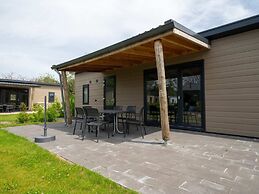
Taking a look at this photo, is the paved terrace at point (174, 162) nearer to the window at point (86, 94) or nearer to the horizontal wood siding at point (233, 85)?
the horizontal wood siding at point (233, 85)

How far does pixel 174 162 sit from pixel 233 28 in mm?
3865

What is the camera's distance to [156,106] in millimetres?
7109

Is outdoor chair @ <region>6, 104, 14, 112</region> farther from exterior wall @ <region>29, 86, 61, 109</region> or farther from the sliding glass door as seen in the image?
the sliding glass door

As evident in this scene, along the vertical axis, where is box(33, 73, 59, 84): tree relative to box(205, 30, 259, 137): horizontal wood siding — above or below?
above

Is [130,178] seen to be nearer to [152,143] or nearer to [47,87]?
[152,143]

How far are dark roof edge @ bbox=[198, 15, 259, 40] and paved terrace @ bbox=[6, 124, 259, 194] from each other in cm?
276

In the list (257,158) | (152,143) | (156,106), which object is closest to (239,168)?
(257,158)

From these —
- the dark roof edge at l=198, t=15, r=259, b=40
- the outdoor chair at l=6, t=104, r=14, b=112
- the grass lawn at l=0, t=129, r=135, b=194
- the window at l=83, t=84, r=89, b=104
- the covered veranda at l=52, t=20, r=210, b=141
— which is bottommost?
the grass lawn at l=0, t=129, r=135, b=194

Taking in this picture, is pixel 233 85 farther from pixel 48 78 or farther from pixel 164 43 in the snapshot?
pixel 48 78

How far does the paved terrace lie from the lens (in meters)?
2.21

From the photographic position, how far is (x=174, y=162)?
9.87ft

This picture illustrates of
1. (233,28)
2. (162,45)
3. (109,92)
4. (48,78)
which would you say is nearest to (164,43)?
(162,45)

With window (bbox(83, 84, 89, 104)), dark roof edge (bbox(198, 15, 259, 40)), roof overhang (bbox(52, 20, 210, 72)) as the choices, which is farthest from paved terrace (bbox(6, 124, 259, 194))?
window (bbox(83, 84, 89, 104))

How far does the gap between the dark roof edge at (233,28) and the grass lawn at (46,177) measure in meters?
4.73
